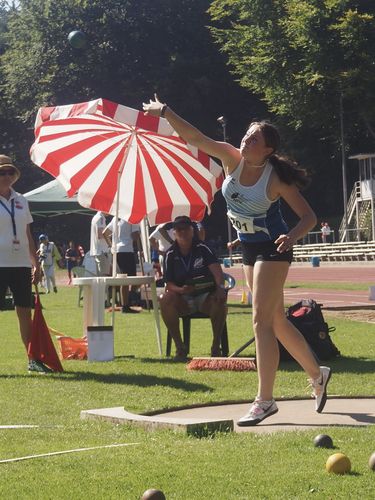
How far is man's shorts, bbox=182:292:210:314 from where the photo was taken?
12.3 meters

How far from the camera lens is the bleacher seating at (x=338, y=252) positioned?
2041 inches

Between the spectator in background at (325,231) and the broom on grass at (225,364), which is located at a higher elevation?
the broom on grass at (225,364)

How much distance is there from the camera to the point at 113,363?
38.8 feet

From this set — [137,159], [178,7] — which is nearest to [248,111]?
[178,7]

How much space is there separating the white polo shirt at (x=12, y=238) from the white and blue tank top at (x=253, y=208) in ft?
12.5

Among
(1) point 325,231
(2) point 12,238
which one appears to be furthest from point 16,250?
(1) point 325,231

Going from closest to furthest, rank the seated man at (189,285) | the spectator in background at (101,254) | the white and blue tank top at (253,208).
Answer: the white and blue tank top at (253,208)
the seated man at (189,285)
the spectator in background at (101,254)

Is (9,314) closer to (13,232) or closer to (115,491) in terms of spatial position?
(13,232)

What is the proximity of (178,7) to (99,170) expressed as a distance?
184ft

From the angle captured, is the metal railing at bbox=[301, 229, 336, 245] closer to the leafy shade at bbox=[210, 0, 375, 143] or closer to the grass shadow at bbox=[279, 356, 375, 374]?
the leafy shade at bbox=[210, 0, 375, 143]

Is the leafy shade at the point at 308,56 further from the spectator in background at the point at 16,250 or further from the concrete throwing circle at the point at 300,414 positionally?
the concrete throwing circle at the point at 300,414

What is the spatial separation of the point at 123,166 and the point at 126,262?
22.7 feet

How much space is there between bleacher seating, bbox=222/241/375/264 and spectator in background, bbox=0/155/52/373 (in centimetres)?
4037

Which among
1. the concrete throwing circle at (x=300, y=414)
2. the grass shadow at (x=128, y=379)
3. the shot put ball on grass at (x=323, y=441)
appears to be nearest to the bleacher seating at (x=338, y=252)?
the grass shadow at (x=128, y=379)
